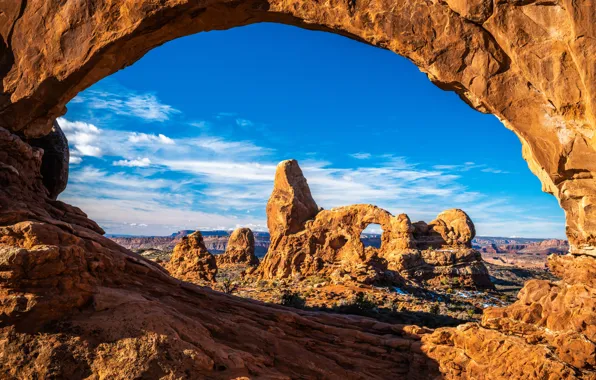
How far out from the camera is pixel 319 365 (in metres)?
8.83

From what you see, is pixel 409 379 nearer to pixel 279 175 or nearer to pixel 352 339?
pixel 352 339

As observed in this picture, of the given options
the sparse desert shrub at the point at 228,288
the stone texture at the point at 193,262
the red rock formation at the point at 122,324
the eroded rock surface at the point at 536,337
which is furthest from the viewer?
the stone texture at the point at 193,262

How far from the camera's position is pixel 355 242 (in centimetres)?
3766

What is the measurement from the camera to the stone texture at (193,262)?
101 ft

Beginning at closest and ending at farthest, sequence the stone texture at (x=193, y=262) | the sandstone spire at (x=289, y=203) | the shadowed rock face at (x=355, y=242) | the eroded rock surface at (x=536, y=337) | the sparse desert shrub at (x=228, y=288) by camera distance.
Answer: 1. the eroded rock surface at (x=536, y=337)
2. the sparse desert shrub at (x=228, y=288)
3. the stone texture at (x=193, y=262)
4. the shadowed rock face at (x=355, y=242)
5. the sandstone spire at (x=289, y=203)

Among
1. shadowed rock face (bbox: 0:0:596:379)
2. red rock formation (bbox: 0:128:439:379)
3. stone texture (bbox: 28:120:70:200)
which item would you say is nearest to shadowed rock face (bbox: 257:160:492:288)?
red rock formation (bbox: 0:128:439:379)

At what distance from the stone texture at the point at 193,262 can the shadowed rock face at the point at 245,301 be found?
69.7 ft

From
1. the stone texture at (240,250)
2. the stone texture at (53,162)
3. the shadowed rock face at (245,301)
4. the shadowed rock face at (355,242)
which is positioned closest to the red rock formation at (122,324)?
the shadowed rock face at (245,301)

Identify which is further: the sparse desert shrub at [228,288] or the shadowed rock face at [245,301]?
the sparse desert shrub at [228,288]

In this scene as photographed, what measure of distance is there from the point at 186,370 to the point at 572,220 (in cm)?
861

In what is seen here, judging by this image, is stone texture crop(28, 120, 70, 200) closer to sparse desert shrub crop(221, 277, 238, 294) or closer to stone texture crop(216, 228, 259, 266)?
sparse desert shrub crop(221, 277, 238, 294)

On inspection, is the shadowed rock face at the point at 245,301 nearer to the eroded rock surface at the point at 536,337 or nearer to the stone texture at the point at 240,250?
the eroded rock surface at the point at 536,337

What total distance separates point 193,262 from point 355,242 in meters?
15.9

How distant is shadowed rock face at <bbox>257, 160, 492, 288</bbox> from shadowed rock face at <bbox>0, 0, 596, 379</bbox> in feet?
83.9
